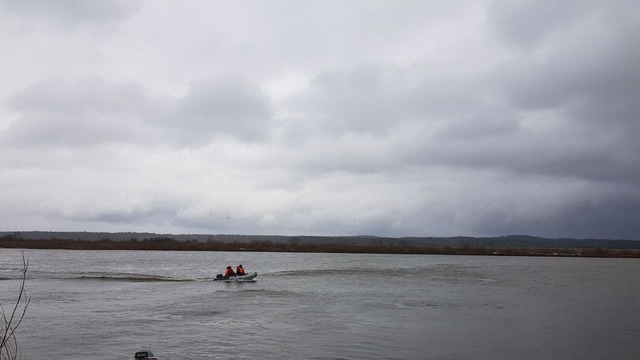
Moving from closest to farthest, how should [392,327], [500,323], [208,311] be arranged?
[392,327], [500,323], [208,311]

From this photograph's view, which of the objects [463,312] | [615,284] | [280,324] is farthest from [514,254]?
[280,324]

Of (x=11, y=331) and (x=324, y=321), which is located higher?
(x=11, y=331)

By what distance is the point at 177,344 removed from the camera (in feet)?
61.3

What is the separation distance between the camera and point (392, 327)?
2253cm

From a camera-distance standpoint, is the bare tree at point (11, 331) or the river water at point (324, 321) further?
the river water at point (324, 321)

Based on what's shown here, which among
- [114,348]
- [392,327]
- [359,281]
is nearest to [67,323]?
[114,348]

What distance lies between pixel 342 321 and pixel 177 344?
7934 mm

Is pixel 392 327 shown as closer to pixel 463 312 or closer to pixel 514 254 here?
pixel 463 312

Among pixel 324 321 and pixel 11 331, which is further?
pixel 324 321

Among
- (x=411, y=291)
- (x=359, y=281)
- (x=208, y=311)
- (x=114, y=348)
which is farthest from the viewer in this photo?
(x=359, y=281)

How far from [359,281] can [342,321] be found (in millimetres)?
20773

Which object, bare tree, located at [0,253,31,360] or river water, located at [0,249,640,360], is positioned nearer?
bare tree, located at [0,253,31,360]

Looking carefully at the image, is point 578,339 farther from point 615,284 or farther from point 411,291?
point 615,284

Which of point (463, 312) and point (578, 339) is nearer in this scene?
point (578, 339)
